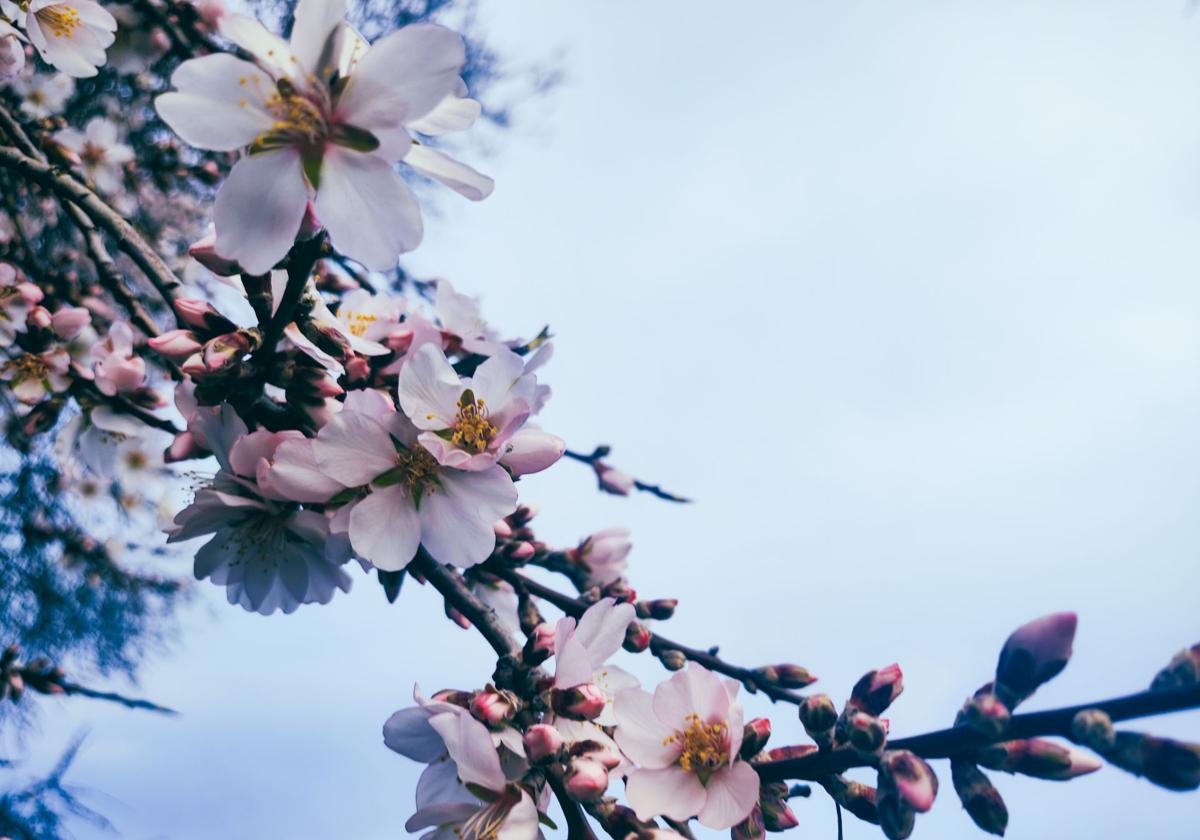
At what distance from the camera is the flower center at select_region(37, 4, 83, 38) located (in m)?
1.83

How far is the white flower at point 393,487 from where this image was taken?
3.39 feet

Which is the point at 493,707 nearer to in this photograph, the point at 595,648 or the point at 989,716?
the point at 595,648

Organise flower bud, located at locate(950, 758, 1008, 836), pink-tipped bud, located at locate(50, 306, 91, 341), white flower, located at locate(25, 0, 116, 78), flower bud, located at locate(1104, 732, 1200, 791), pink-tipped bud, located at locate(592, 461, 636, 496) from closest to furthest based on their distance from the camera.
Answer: flower bud, located at locate(1104, 732, 1200, 791) < flower bud, located at locate(950, 758, 1008, 836) < white flower, located at locate(25, 0, 116, 78) < pink-tipped bud, located at locate(50, 306, 91, 341) < pink-tipped bud, located at locate(592, 461, 636, 496)

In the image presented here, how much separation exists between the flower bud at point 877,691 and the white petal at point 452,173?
2.44 ft

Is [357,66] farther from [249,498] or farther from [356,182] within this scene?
[249,498]

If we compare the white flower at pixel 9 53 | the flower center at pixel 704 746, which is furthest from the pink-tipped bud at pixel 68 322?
the flower center at pixel 704 746

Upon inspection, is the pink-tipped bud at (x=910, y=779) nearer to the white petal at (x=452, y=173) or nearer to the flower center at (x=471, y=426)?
the flower center at (x=471, y=426)

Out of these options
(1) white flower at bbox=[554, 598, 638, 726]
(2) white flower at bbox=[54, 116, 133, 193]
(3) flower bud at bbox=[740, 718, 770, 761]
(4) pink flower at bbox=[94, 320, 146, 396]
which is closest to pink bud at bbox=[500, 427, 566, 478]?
(1) white flower at bbox=[554, 598, 638, 726]

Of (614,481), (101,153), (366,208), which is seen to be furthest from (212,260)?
(101,153)

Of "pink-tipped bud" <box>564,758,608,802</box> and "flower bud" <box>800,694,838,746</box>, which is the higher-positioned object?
"flower bud" <box>800,694,838,746</box>

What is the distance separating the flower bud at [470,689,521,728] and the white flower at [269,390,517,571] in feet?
0.57

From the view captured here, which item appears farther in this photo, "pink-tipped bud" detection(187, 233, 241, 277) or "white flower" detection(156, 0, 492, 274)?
"pink-tipped bud" detection(187, 233, 241, 277)

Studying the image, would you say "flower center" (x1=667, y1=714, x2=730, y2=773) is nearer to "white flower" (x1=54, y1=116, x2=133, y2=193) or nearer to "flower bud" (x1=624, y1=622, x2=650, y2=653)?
"flower bud" (x1=624, y1=622, x2=650, y2=653)

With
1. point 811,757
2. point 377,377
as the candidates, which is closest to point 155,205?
point 377,377
